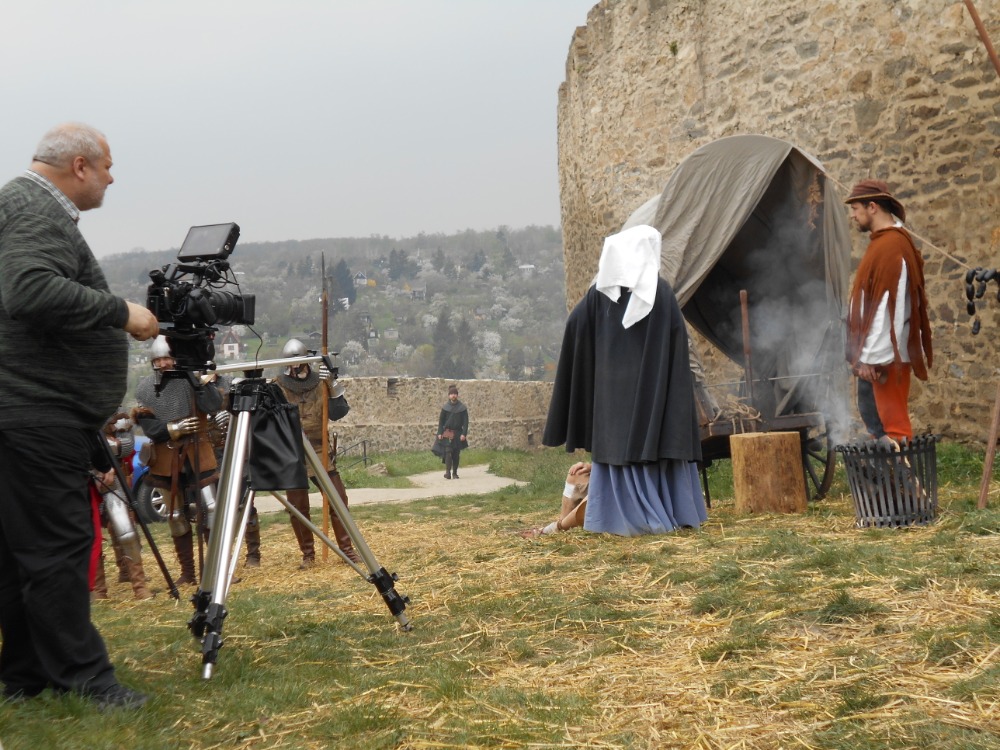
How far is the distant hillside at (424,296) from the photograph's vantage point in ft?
171

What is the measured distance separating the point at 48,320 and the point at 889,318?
4.32m

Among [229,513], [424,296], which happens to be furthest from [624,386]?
[424,296]

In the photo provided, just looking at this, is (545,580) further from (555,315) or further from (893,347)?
(555,315)

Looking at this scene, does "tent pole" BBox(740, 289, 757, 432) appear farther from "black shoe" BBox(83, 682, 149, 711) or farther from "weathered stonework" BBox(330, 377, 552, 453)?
"weathered stonework" BBox(330, 377, 552, 453)

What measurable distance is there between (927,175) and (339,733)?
754cm

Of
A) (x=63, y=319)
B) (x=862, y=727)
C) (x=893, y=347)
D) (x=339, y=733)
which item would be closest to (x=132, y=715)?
(x=339, y=733)

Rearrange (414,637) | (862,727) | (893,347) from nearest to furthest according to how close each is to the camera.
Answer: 1. (862,727)
2. (414,637)
3. (893,347)

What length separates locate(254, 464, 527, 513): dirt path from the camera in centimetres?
1194

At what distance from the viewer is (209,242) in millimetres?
3400

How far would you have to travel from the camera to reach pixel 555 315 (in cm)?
7438

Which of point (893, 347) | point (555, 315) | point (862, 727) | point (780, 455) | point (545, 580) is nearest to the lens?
point (862, 727)

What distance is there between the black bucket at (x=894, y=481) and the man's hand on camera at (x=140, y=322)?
353cm

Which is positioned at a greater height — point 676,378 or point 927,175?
point 927,175

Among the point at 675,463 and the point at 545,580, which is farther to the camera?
the point at 675,463
